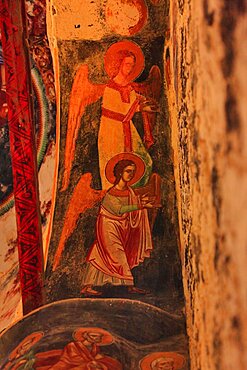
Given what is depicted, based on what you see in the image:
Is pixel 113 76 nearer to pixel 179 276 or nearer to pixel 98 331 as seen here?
pixel 179 276

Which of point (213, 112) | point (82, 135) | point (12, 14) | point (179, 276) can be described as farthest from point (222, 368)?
point (12, 14)

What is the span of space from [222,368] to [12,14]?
3192mm

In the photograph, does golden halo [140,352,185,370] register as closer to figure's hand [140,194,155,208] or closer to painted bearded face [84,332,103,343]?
painted bearded face [84,332,103,343]

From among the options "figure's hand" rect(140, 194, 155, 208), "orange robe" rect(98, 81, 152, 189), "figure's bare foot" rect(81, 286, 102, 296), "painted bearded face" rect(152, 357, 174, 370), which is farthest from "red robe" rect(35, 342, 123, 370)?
"orange robe" rect(98, 81, 152, 189)

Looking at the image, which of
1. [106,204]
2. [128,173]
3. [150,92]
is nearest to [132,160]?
[128,173]

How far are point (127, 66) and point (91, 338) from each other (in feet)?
6.35

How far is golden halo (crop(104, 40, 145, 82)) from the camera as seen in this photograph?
4.42 meters

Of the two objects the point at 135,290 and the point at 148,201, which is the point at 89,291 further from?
the point at 148,201

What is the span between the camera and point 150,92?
4.50 meters

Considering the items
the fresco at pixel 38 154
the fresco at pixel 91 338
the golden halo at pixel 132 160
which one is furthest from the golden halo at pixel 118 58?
A: the fresco at pixel 91 338

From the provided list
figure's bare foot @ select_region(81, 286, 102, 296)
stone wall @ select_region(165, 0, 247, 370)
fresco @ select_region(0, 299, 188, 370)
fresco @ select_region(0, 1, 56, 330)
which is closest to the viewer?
stone wall @ select_region(165, 0, 247, 370)

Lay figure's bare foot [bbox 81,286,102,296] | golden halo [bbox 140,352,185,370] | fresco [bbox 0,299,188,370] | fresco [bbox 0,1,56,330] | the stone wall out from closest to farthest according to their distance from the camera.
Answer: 1. the stone wall
2. golden halo [bbox 140,352,185,370]
3. fresco [bbox 0,299,188,370]
4. fresco [bbox 0,1,56,330]
5. figure's bare foot [bbox 81,286,102,296]

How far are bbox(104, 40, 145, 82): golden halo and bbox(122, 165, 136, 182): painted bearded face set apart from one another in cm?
64

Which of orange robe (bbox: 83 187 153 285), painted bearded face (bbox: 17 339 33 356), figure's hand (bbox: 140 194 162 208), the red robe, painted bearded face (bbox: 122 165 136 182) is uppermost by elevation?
painted bearded face (bbox: 122 165 136 182)
